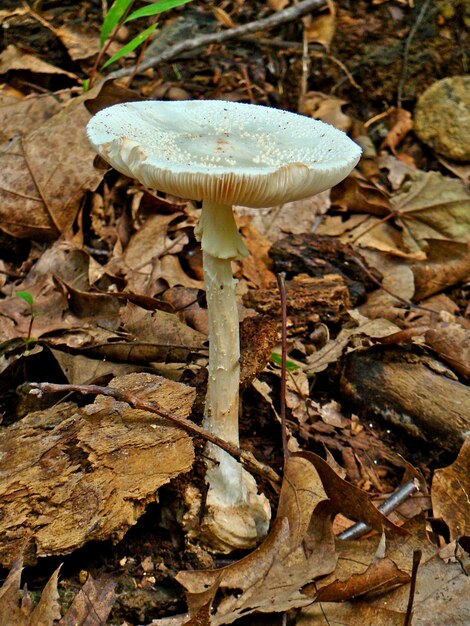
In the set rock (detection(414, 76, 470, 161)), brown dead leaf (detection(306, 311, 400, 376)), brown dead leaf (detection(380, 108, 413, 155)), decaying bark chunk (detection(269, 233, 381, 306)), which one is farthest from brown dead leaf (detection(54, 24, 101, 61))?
brown dead leaf (detection(306, 311, 400, 376))

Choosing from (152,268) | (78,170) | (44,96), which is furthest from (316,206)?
(44,96)

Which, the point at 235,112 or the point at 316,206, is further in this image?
the point at 316,206

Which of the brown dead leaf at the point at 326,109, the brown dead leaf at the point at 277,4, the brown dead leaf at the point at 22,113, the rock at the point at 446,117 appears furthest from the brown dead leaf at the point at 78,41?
the rock at the point at 446,117

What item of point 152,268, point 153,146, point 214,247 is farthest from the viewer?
point 152,268

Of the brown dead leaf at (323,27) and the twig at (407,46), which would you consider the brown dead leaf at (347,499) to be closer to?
the twig at (407,46)

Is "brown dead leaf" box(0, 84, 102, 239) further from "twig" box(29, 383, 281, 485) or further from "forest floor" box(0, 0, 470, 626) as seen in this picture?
"twig" box(29, 383, 281, 485)

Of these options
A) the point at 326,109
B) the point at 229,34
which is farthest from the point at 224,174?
the point at 229,34

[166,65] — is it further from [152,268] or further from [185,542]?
[185,542]
